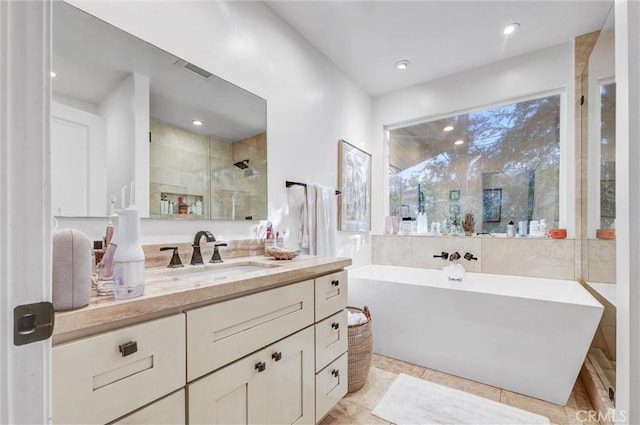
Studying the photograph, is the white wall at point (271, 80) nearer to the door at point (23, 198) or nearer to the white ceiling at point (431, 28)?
the white ceiling at point (431, 28)

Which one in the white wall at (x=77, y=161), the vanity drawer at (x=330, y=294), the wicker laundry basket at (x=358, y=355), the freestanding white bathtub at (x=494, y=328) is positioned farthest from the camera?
the wicker laundry basket at (x=358, y=355)

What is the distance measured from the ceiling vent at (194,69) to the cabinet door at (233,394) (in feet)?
4.75

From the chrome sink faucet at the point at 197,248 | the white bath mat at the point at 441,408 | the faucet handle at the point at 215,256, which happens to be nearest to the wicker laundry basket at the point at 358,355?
the white bath mat at the point at 441,408

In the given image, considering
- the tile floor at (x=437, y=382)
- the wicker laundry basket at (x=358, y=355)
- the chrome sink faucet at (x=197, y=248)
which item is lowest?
the tile floor at (x=437, y=382)

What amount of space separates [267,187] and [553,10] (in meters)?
2.42

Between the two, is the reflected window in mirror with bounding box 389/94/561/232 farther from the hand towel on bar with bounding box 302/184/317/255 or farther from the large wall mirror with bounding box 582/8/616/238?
the hand towel on bar with bounding box 302/184/317/255

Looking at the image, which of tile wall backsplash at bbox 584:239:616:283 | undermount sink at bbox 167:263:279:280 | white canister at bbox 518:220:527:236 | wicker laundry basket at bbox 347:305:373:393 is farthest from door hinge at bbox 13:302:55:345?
white canister at bbox 518:220:527:236

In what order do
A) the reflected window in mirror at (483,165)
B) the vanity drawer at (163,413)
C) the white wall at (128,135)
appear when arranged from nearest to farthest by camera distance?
the vanity drawer at (163,413) → the white wall at (128,135) → the reflected window in mirror at (483,165)

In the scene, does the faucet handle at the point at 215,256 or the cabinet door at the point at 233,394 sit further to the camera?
the faucet handle at the point at 215,256

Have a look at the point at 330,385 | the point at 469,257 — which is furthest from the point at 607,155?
the point at 330,385

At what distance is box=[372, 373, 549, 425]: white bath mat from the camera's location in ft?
5.65

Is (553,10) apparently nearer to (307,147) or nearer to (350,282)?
(307,147)

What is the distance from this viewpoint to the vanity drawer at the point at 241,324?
0.93 meters

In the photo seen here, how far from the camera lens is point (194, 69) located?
161cm
